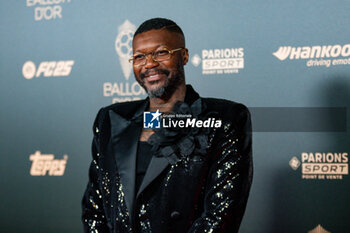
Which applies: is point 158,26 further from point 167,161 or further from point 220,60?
point 220,60

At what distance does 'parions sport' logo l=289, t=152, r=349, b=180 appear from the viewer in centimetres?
231

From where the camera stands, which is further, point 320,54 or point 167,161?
point 320,54

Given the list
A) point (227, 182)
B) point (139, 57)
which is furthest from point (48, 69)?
Result: point (227, 182)

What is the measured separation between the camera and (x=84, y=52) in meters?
2.88

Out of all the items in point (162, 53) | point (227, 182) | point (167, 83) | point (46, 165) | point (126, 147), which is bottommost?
Result: point (46, 165)

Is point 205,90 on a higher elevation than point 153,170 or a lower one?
higher

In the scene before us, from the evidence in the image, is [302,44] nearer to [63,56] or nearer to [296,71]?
[296,71]

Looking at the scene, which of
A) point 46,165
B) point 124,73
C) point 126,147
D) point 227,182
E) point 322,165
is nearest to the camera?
point 227,182

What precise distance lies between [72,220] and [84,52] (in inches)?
48.4

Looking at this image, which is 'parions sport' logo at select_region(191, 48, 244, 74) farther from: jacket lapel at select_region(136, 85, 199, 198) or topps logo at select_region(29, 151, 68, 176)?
jacket lapel at select_region(136, 85, 199, 198)

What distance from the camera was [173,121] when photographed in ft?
4.62

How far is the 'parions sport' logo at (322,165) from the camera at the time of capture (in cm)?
231

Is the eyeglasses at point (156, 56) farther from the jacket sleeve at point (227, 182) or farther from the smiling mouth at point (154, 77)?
the jacket sleeve at point (227, 182)

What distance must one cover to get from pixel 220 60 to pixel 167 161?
4.54ft
